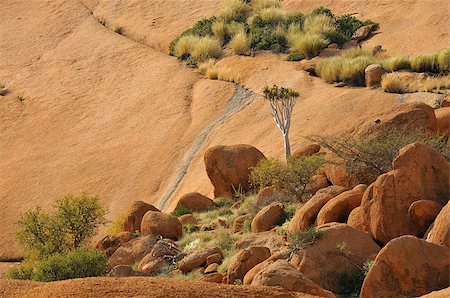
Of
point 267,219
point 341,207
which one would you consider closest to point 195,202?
point 267,219

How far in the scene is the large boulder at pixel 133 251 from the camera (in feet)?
63.5

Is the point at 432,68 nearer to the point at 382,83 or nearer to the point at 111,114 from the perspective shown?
the point at 382,83

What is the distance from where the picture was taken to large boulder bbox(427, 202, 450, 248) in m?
13.4

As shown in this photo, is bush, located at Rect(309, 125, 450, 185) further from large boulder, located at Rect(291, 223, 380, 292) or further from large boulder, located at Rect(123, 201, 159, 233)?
large boulder, located at Rect(123, 201, 159, 233)

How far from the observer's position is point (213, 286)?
1088cm

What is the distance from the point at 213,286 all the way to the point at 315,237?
437cm

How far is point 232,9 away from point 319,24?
4440mm

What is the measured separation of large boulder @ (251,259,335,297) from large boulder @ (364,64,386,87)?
52.5 feet

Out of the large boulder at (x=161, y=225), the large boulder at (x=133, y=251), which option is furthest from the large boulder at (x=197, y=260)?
the large boulder at (x=161, y=225)

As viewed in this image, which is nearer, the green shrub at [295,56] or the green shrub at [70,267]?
the green shrub at [70,267]

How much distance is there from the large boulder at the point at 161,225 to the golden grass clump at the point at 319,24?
1409 cm

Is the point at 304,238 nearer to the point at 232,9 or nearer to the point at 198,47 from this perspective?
the point at 198,47

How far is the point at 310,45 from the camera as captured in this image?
107 ft

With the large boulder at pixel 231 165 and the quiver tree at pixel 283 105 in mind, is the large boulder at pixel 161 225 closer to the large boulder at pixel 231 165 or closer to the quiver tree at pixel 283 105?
the large boulder at pixel 231 165
